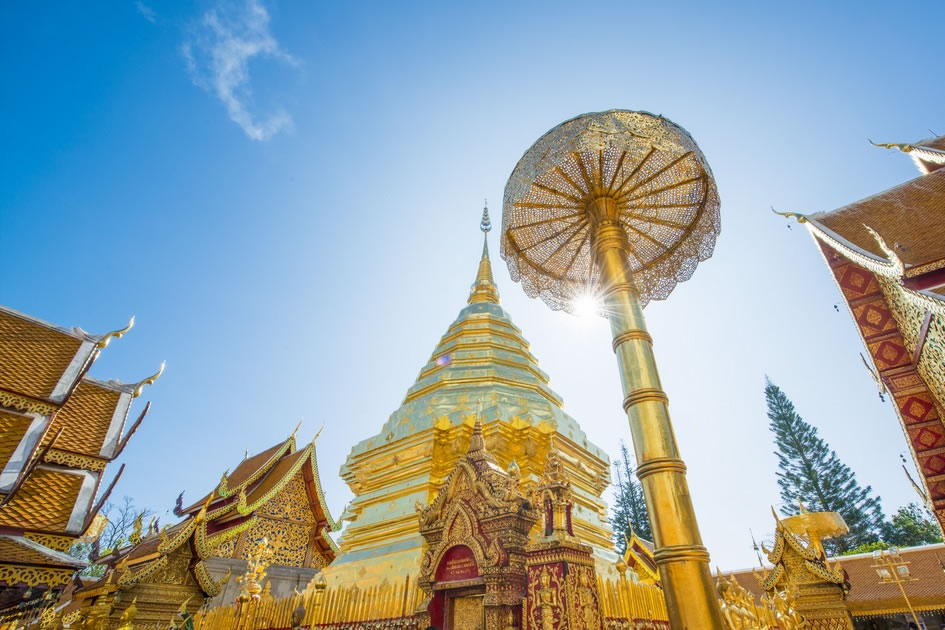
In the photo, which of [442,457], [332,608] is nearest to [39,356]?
[442,457]

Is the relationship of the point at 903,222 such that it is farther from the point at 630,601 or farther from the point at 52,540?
the point at 52,540

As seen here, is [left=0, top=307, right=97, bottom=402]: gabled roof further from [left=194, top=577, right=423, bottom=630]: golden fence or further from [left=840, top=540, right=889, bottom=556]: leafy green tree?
[left=840, top=540, right=889, bottom=556]: leafy green tree

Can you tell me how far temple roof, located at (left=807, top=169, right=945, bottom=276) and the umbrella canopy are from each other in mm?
2873

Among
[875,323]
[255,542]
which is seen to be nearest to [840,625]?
[875,323]

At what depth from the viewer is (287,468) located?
11.5 metres

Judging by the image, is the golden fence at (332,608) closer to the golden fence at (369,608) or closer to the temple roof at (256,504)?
the golden fence at (369,608)

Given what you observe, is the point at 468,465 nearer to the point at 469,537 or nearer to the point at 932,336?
the point at 469,537

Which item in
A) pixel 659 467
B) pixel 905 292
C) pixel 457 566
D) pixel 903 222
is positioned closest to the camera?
pixel 659 467

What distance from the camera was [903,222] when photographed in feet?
23.6

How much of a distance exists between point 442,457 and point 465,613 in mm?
2548

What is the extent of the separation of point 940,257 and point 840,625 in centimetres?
450

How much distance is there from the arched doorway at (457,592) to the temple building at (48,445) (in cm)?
550

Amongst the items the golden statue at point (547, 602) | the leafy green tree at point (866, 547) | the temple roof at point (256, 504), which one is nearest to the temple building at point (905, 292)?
the golden statue at point (547, 602)

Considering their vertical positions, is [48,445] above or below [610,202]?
below
